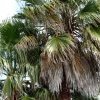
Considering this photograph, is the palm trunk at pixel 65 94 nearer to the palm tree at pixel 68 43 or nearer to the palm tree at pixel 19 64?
the palm tree at pixel 68 43

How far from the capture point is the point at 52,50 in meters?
9.62

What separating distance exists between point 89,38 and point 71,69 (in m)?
0.97

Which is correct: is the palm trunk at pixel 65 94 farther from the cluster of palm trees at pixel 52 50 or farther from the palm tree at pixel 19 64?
the palm tree at pixel 19 64

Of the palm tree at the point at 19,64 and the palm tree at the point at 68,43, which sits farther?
the palm tree at the point at 19,64

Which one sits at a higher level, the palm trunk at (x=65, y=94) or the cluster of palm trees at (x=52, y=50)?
the cluster of palm trees at (x=52, y=50)

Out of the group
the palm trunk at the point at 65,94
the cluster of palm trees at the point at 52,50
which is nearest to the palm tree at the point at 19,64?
the cluster of palm trees at the point at 52,50

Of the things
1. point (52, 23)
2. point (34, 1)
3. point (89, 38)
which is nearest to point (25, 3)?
point (34, 1)

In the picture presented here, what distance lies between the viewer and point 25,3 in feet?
35.4

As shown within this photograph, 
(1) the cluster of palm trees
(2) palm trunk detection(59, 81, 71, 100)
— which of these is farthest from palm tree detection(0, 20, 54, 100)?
(2) palm trunk detection(59, 81, 71, 100)

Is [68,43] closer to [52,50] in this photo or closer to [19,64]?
[52,50]

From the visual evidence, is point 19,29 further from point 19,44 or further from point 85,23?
point 85,23

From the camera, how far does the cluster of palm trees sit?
32.2ft

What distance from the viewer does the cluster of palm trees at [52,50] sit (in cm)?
982

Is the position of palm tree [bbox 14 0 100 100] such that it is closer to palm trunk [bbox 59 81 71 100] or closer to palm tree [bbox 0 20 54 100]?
palm trunk [bbox 59 81 71 100]
